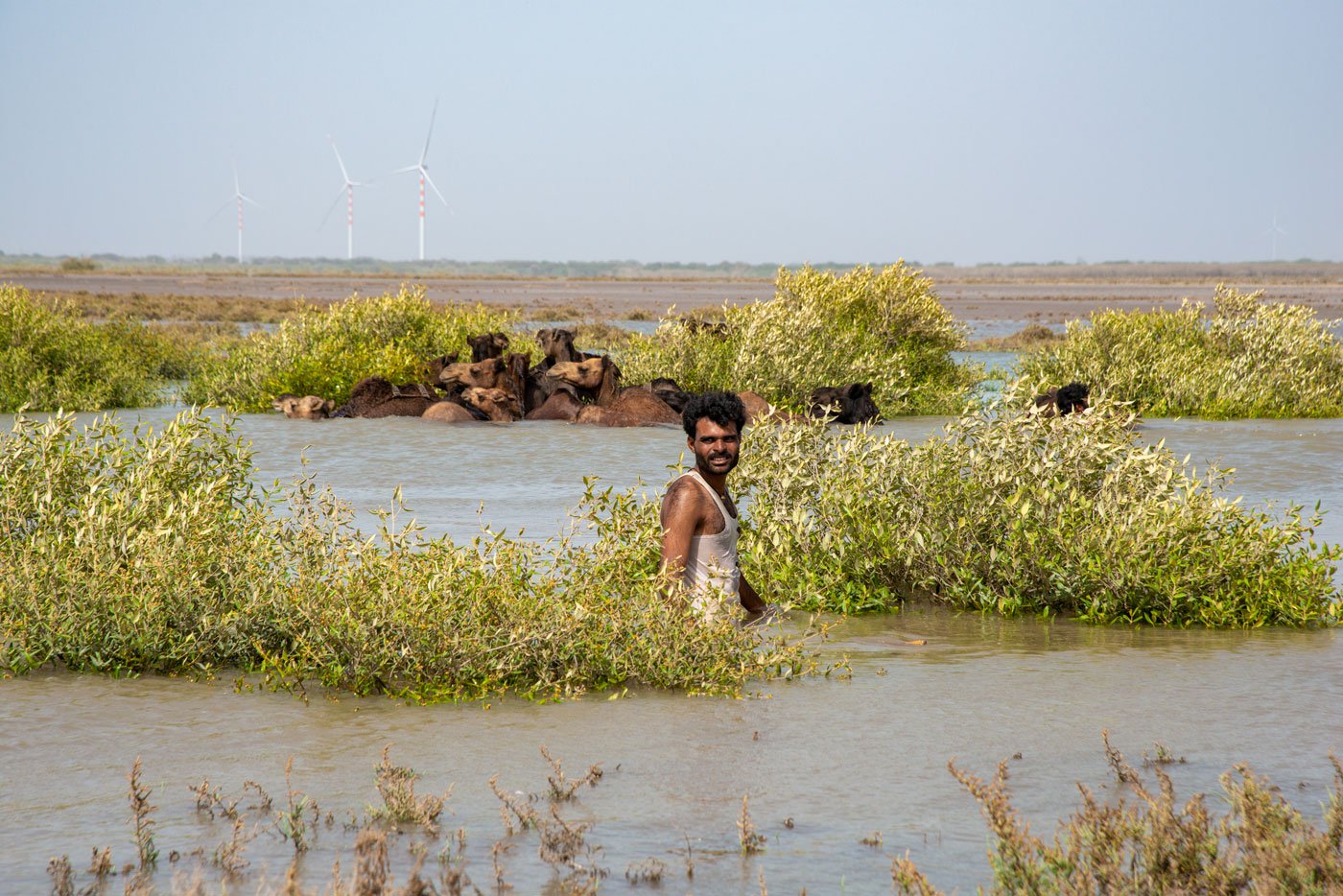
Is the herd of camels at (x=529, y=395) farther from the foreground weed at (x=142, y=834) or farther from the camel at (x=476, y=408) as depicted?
the foreground weed at (x=142, y=834)

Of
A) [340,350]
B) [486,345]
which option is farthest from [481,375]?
[340,350]

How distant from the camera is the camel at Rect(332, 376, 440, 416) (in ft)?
68.1

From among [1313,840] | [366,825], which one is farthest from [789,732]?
[1313,840]

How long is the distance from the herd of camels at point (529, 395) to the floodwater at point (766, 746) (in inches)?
453

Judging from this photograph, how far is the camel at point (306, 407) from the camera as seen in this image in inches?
814

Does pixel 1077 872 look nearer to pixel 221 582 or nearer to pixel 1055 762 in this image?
pixel 1055 762

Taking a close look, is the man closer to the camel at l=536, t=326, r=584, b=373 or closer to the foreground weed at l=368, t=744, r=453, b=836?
the foreground weed at l=368, t=744, r=453, b=836

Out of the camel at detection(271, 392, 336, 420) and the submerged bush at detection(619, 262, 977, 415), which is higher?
the submerged bush at detection(619, 262, 977, 415)

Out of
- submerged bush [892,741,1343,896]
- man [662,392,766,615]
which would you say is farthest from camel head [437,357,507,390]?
submerged bush [892,741,1343,896]

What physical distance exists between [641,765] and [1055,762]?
1.71 metres

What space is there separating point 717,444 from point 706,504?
0.31 m

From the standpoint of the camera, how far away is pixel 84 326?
2344 cm

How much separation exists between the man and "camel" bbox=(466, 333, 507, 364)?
13.7 metres

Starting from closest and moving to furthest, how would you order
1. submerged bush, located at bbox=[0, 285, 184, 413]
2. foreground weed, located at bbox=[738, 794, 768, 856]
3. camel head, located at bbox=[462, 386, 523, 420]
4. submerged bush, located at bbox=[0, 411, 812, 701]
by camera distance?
foreground weed, located at bbox=[738, 794, 768, 856] → submerged bush, located at bbox=[0, 411, 812, 701] → camel head, located at bbox=[462, 386, 523, 420] → submerged bush, located at bbox=[0, 285, 184, 413]
